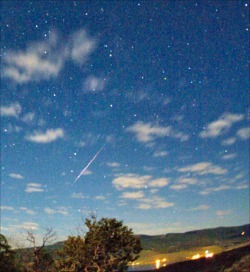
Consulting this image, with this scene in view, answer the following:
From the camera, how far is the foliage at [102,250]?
44344 mm

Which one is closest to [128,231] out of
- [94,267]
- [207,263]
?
[94,267]

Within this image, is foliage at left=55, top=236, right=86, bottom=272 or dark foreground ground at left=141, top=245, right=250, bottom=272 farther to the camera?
dark foreground ground at left=141, top=245, right=250, bottom=272

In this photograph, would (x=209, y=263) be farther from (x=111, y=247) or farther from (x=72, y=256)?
(x=72, y=256)

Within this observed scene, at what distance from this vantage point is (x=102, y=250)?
44.8 metres

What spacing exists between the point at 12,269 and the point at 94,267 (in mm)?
12898

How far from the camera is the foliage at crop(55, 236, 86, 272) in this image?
44250mm

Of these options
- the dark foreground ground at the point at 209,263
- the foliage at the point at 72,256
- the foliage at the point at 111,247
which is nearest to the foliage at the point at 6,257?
the foliage at the point at 72,256

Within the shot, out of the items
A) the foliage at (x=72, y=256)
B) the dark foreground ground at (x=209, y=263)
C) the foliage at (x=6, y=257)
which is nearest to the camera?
the foliage at (x=6, y=257)

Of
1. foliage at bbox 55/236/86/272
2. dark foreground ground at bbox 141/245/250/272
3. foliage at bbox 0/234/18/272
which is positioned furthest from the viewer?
dark foreground ground at bbox 141/245/250/272

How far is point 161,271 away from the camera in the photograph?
63906 millimetres

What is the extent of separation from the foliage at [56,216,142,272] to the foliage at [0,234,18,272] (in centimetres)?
813

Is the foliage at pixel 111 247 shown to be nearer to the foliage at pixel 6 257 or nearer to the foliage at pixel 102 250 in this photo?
the foliage at pixel 102 250

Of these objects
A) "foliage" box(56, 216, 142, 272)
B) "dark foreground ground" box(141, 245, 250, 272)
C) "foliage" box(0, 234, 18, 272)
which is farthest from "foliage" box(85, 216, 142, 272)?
"dark foreground ground" box(141, 245, 250, 272)

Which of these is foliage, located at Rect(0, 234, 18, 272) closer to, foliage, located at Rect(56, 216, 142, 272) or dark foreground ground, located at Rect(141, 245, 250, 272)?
foliage, located at Rect(56, 216, 142, 272)
